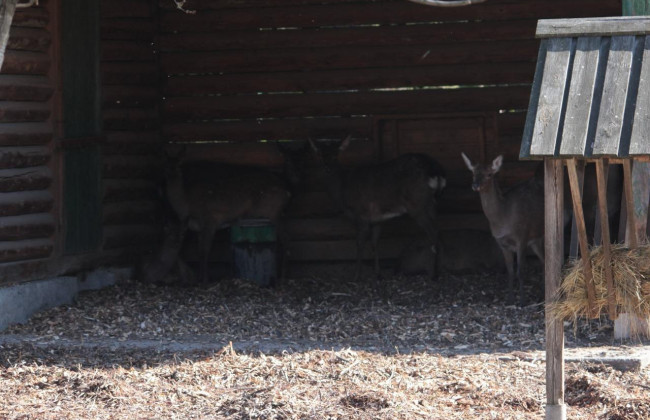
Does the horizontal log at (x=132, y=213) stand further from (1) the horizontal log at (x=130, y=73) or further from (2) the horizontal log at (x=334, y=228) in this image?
(2) the horizontal log at (x=334, y=228)

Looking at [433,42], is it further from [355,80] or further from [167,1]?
[167,1]

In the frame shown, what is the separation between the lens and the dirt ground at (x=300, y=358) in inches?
251

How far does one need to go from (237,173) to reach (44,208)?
7.90 ft

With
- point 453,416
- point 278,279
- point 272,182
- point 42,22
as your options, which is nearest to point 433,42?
point 272,182

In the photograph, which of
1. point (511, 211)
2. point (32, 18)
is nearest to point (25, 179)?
point (32, 18)

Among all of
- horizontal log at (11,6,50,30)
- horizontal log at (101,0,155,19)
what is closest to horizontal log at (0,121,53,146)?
horizontal log at (11,6,50,30)

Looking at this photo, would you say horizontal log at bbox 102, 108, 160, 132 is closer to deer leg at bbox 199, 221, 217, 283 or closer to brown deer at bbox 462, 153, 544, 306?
deer leg at bbox 199, 221, 217, 283

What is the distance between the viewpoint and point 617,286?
5312 mm

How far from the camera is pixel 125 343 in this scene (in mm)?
8289

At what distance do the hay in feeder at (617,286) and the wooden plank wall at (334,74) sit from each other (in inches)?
232

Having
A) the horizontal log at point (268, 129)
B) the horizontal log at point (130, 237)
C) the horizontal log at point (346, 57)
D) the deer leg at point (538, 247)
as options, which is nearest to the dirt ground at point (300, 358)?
the deer leg at point (538, 247)

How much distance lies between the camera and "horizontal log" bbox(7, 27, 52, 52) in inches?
360

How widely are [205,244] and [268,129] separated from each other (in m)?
1.50

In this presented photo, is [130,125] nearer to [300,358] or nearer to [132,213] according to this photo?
[132,213]
